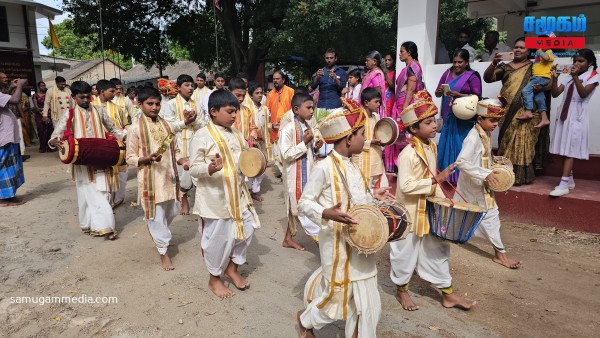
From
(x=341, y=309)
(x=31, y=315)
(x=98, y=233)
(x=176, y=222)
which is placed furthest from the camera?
(x=176, y=222)

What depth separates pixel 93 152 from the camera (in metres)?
5.27

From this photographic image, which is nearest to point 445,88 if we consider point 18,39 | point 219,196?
point 219,196

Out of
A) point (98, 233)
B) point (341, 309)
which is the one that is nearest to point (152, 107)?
point (98, 233)

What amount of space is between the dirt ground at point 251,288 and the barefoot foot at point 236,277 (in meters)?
0.07

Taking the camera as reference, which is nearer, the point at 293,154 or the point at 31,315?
the point at 31,315

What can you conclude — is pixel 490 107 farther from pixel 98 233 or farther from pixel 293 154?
pixel 98 233

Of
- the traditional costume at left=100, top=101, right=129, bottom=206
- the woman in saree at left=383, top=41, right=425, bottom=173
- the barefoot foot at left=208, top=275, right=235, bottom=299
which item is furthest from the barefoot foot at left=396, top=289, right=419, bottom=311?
the traditional costume at left=100, top=101, right=129, bottom=206

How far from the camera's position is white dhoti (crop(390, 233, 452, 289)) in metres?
3.78

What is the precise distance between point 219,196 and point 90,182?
2529 mm

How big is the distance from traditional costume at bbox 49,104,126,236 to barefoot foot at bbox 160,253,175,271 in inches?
48.8

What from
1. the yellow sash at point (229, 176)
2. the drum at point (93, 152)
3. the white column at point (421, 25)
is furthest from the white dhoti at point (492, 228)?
the drum at point (93, 152)

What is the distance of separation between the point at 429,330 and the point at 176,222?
396cm

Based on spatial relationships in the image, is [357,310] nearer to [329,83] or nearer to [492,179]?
[492,179]

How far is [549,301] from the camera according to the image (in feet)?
13.2
